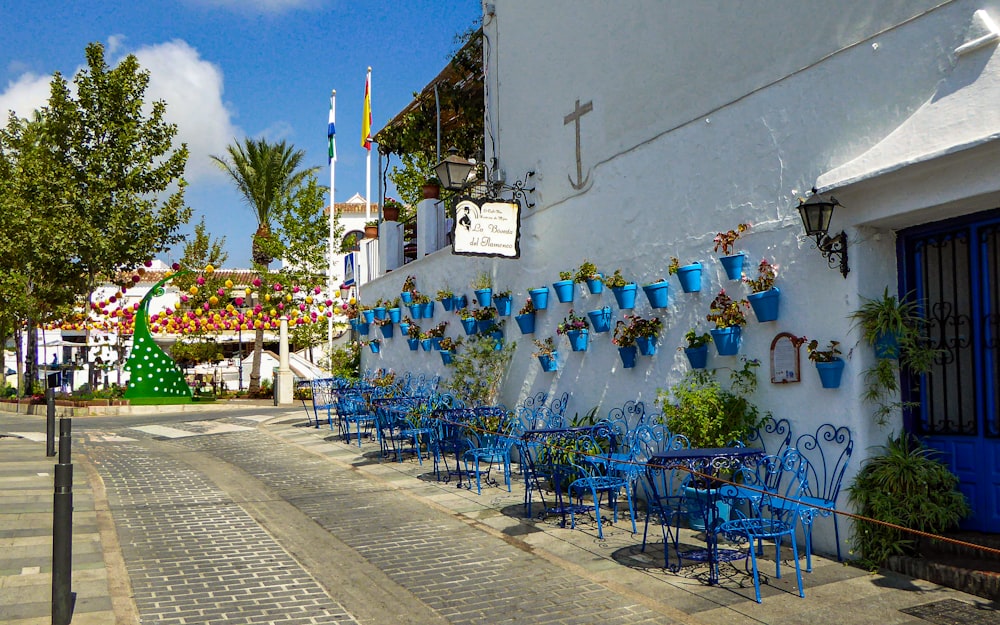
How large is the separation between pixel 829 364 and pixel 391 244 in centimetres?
1233

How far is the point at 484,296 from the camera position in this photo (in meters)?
12.4

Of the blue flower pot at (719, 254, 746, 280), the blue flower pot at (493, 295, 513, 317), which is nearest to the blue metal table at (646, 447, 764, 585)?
the blue flower pot at (719, 254, 746, 280)

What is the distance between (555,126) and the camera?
11.1 m

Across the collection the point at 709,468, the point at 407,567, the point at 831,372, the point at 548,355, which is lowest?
the point at 407,567

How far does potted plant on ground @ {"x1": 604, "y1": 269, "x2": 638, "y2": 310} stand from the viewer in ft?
29.9

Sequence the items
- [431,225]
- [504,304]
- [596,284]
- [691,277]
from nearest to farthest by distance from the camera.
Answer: [691,277]
[596,284]
[504,304]
[431,225]

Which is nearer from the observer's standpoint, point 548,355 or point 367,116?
point 548,355

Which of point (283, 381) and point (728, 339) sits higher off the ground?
point (728, 339)

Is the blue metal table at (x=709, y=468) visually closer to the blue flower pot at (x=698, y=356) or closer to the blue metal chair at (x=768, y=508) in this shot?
the blue metal chair at (x=768, y=508)

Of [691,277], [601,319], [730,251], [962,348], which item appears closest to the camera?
[962,348]

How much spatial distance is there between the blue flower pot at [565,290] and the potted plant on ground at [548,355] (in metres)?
0.81

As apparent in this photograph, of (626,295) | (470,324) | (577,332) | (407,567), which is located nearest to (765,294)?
(626,295)

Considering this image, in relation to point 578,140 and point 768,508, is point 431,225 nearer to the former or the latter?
point 578,140

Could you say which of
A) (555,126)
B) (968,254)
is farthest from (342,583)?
(555,126)
